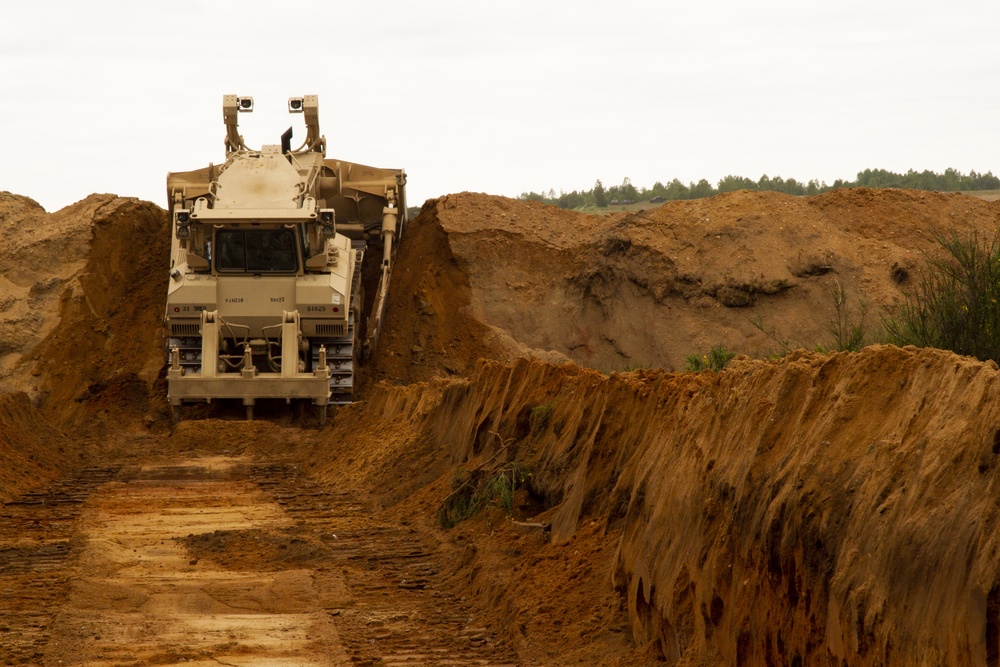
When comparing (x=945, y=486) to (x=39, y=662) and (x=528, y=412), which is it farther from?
(x=528, y=412)

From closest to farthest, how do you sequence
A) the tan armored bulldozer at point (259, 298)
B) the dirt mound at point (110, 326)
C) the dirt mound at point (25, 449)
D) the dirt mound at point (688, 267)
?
the dirt mound at point (25, 449) → the tan armored bulldozer at point (259, 298) → the dirt mound at point (110, 326) → the dirt mound at point (688, 267)

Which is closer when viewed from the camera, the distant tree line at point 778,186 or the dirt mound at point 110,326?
the dirt mound at point 110,326

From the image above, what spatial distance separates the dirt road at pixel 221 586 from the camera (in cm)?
823

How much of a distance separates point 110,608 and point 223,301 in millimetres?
15071

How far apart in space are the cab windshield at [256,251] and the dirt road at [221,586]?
9.05 m

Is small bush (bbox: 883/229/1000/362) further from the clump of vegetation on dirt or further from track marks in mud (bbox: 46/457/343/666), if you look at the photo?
track marks in mud (bbox: 46/457/343/666)

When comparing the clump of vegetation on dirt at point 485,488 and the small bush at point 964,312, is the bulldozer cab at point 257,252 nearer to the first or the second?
the clump of vegetation on dirt at point 485,488

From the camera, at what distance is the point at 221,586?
10.2 m

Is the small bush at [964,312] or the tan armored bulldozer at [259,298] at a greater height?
the small bush at [964,312]

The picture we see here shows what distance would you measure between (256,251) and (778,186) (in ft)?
165

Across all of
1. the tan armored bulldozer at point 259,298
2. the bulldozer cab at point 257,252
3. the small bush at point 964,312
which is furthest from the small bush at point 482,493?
the bulldozer cab at point 257,252

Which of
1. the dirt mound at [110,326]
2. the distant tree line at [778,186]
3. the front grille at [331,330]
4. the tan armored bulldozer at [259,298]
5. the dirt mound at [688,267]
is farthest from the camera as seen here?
the distant tree line at [778,186]

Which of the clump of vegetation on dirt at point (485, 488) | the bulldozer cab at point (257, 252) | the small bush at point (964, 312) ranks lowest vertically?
the clump of vegetation on dirt at point (485, 488)

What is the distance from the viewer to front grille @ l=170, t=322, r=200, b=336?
79.4 ft
